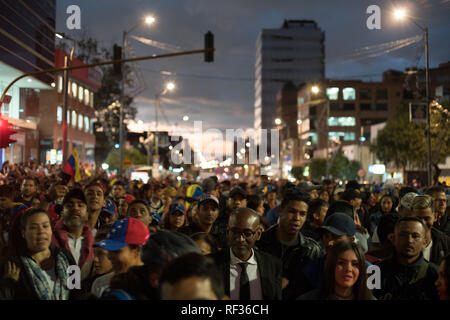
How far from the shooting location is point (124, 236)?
3793mm

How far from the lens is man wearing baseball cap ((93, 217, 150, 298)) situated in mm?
3680

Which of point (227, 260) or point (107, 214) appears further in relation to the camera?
point (107, 214)

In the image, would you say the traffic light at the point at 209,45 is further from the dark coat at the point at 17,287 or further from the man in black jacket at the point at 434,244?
the dark coat at the point at 17,287

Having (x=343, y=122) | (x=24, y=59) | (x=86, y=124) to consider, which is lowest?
(x=86, y=124)

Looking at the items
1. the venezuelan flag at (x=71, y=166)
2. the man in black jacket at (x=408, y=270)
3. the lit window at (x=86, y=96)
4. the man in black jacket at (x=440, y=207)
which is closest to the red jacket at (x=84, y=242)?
the man in black jacket at (x=408, y=270)

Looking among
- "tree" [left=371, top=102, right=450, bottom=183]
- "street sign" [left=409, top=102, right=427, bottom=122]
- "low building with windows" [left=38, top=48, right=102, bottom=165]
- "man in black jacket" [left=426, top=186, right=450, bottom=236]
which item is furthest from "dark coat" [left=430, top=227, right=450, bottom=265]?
"low building with windows" [left=38, top=48, right=102, bottom=165]

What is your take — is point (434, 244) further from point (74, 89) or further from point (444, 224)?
point (74, 89)

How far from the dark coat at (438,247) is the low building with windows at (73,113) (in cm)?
4304

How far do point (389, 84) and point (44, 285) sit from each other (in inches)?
4289


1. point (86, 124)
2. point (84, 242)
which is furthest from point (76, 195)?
point (86, 124)

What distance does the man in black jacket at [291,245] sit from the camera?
441 centimetres

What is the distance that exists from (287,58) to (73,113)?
125200 millimetres

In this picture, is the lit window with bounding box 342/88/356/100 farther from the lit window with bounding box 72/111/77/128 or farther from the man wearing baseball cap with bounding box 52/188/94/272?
the man wearing baseball cap with bounding box 52/188/94/272

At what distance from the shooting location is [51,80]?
167ft
